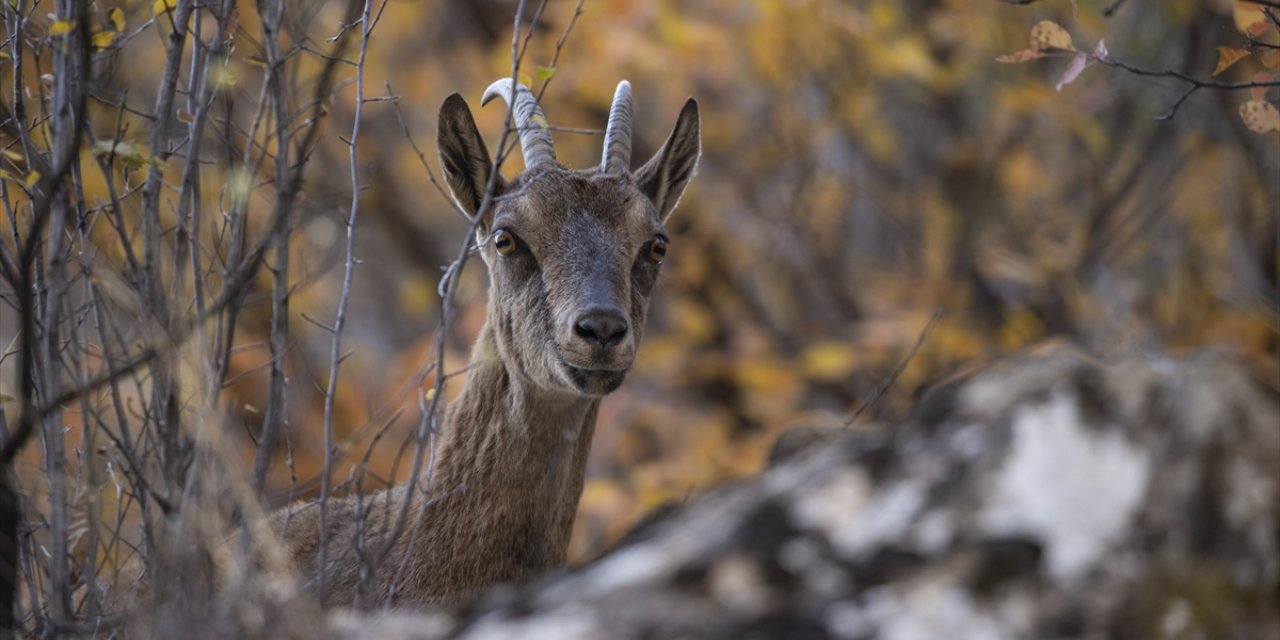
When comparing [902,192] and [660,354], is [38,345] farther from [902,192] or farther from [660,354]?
[902,192]

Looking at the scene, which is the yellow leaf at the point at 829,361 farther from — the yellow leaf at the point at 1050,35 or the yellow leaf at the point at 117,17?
the yellow leaf at the point at 117,17

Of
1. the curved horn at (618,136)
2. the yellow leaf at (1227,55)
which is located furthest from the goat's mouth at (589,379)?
the yellow leaf at (1227,55)

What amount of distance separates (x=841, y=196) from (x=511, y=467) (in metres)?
9.59

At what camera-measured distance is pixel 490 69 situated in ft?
51.8

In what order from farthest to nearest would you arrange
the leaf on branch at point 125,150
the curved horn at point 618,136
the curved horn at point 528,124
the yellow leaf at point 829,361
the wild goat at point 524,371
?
the yellow leaf at point 829,361, the curved horn at point 618,136, the curved horn at point 528,124, the wild goat at point 524,371, the leaf on branch at point 125,150

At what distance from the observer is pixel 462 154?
23.1 ft

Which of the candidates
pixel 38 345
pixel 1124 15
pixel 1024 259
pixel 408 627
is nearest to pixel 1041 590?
pixel 408 627

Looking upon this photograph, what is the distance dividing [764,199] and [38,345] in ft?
36.5

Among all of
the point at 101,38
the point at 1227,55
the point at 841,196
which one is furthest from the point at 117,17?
the point at 841,196

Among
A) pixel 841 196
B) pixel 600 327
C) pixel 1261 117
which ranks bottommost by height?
pixel 841 196

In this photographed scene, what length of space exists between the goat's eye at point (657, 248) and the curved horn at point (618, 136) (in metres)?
0.45

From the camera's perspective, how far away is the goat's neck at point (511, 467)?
616 cm

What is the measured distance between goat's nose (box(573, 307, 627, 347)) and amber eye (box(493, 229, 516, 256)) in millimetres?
732

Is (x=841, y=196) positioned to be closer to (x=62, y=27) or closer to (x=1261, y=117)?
(x=1261, y=117)
